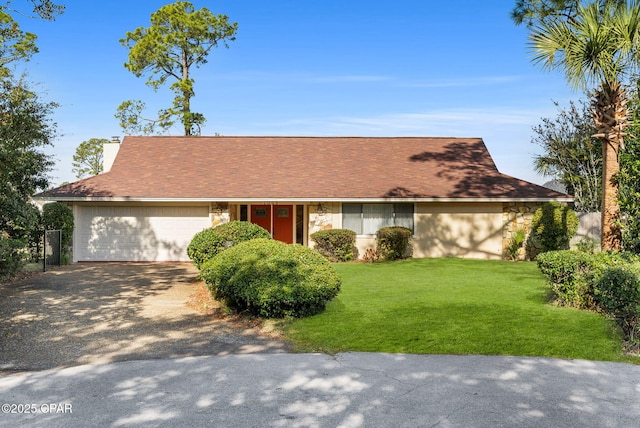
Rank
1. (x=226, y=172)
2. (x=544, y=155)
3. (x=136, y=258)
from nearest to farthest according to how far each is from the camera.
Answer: (x=136, y=258), (x=226, y=172), (x=544, y=155)

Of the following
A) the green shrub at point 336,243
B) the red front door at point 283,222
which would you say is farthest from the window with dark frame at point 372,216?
the red front door at point 283,222

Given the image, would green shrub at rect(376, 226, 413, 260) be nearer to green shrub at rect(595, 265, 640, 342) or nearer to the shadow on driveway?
the shadow on driveway

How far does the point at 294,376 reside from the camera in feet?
20.3

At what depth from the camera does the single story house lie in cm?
1905

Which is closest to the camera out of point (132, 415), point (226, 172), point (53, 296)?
point (132, 415)

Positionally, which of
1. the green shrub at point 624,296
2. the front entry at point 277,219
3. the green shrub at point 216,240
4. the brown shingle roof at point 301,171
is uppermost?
the brown shingle roof at point 301,171

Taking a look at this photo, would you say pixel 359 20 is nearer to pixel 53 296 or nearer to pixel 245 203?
pixel 245 203

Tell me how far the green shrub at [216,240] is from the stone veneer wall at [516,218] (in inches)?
418

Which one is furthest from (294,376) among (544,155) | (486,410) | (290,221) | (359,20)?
(544,155)

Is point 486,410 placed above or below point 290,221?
below

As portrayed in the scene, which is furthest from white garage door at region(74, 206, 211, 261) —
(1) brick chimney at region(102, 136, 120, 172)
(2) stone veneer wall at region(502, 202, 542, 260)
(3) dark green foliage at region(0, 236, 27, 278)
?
(2) stone veneer wall at region(502, 202, 542, 260)

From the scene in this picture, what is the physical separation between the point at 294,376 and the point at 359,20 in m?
16.8

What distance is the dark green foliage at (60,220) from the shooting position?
17.8 meters

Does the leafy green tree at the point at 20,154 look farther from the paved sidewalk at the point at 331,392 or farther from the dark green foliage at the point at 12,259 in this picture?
the paved sidewalk at the point at 331,392
